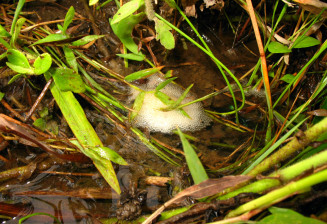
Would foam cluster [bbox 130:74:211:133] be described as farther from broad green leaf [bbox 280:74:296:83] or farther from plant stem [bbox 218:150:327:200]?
plant stem [bbox 218:150:327:200]

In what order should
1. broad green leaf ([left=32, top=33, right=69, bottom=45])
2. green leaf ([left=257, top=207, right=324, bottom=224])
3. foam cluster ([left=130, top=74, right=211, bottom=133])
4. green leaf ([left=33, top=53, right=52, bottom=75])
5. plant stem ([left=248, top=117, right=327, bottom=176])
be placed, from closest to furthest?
green leaf ([left=257, top=207, right=324, bottom=224])
plant stem ([left=248, top=117, right=327, bottom=176])
green leaf ([left=33, top=53, right=52, bottom=75])
broad green leaf ([left=32, top=33, right=69, bottom=45])
foam cluster ([left=130, top=74, right=211, bottom=133])

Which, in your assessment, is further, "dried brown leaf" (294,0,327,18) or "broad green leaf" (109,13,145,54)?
"broad green leaf" (109,13,145,54)

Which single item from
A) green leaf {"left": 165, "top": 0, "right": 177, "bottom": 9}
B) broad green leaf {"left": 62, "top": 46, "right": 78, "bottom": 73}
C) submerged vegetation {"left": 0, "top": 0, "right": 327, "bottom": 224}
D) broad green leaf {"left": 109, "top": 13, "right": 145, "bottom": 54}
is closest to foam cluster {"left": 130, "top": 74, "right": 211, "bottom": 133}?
submerged vegetation {"left": 0, "top": 0, "right": 327, "bottom": 224}

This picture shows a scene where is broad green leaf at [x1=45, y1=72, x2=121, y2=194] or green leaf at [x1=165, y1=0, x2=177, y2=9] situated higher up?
green leaf at [x1=165, y1=0, x2=177, y2=9]

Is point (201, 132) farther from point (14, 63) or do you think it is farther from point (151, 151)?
point (14, 63)

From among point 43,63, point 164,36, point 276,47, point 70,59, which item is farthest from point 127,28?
point 276,47

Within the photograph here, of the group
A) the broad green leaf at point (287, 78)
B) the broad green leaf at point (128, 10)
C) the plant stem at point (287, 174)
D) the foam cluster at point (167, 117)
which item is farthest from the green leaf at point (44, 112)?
the broad green leaf at point (287, 78)

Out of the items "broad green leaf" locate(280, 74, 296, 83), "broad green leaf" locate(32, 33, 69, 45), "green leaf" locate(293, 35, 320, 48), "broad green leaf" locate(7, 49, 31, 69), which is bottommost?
"broad green leaf" locate(280, 74, 296, 83)
